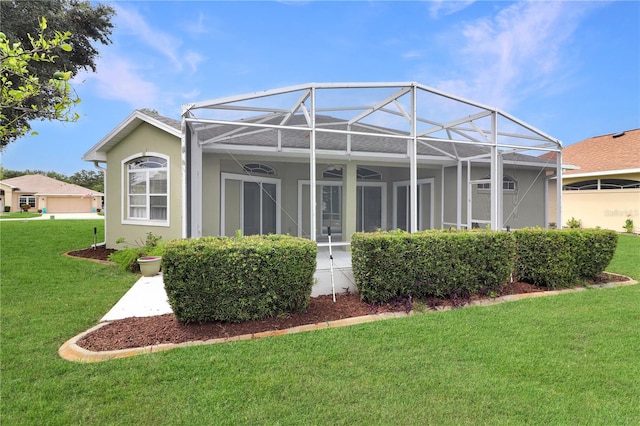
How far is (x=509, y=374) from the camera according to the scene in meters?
3.26

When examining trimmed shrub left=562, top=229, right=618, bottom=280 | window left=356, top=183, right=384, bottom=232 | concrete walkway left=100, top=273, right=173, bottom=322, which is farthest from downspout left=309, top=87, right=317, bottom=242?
window left=356, top=183, right=384, bottom=232

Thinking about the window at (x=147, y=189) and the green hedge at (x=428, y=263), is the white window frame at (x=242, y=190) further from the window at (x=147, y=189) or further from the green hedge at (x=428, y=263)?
the green hedge at (x=428, y=263)

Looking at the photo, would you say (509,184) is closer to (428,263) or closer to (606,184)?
(428,263)

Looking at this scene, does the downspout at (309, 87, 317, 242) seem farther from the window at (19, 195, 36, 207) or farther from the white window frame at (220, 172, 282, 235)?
the window at (19, 195, 36, 207)

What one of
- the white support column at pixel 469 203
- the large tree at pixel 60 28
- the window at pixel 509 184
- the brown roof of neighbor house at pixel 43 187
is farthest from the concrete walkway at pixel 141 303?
the brown roof of neighbor house at pixel 43 187

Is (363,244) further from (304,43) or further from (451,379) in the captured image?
(304,43)

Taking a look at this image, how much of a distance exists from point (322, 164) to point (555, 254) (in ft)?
18.5

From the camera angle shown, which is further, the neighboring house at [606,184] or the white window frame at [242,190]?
the neighboring house at [606,184]

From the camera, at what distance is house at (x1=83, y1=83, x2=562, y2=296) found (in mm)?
6555

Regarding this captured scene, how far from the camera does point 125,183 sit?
33.8 ft

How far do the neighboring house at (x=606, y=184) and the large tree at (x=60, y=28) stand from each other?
21112 mm

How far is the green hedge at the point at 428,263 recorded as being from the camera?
5.15 m

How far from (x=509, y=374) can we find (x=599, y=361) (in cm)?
107

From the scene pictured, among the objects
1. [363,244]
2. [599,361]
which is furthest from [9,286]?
[599,361]
